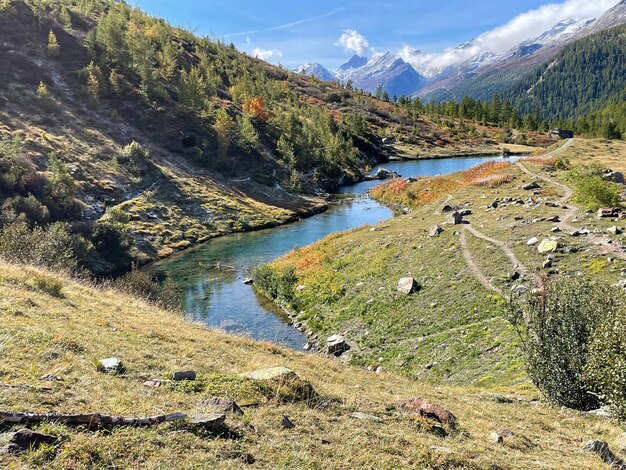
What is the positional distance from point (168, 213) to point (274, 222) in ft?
59.6

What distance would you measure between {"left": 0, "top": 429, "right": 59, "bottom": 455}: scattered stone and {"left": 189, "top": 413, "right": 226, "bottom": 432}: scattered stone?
2530mm

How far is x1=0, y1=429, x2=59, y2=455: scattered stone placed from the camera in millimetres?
6602

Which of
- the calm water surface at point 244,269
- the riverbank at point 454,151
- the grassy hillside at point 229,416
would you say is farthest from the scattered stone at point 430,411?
the riverbank at point 454,151

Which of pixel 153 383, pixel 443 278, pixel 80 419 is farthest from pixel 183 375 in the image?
pixel 443 278

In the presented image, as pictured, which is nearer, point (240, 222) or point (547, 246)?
point (547, 246)

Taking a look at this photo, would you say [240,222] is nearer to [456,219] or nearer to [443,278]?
[456,219]

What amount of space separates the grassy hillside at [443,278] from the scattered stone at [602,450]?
26.1ft

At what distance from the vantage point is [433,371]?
920 inches

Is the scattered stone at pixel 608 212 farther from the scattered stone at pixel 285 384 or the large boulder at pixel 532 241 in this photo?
the scattered stone at pixel 285 384

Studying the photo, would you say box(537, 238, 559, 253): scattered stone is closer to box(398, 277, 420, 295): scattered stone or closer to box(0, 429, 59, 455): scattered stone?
box(398, 277, 420, 295): scattered stone

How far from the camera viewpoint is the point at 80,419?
25.5 ft

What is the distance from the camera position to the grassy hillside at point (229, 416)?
305 inches

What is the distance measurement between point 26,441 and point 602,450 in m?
14.3

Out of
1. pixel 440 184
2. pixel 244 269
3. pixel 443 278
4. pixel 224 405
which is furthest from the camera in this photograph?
pixel 440 184
